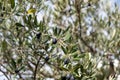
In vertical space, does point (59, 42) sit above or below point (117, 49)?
above

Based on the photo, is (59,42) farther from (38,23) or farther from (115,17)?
(115,17)

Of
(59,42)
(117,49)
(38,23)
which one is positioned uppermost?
(38,23)

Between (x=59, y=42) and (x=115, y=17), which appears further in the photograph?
(x=115, y=17)

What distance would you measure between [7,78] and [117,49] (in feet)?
10.8

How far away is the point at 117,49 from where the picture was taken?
613 centimetres

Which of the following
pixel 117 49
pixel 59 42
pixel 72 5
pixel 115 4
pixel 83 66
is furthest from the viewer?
pixel 115 4

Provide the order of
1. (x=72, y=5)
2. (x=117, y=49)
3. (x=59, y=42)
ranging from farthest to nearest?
(x=117, y=49), (x=72, y=5), (x=59, y=42)

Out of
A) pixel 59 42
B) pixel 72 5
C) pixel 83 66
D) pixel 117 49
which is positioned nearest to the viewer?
pixel 59 42

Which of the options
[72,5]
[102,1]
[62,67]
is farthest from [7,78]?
[102,1]

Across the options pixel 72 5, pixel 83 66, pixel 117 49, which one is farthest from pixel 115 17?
pixel 83 66

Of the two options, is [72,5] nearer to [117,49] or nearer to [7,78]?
[117,49]

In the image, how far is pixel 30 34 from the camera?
3.06 m

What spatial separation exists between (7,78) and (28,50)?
13.2 inches

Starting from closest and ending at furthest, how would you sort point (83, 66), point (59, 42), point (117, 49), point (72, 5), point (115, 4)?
1. point (59, 42)
2. point (83, 66)
3. point (72, 5)
4. point (117, 49)
5. point (115, 4)
